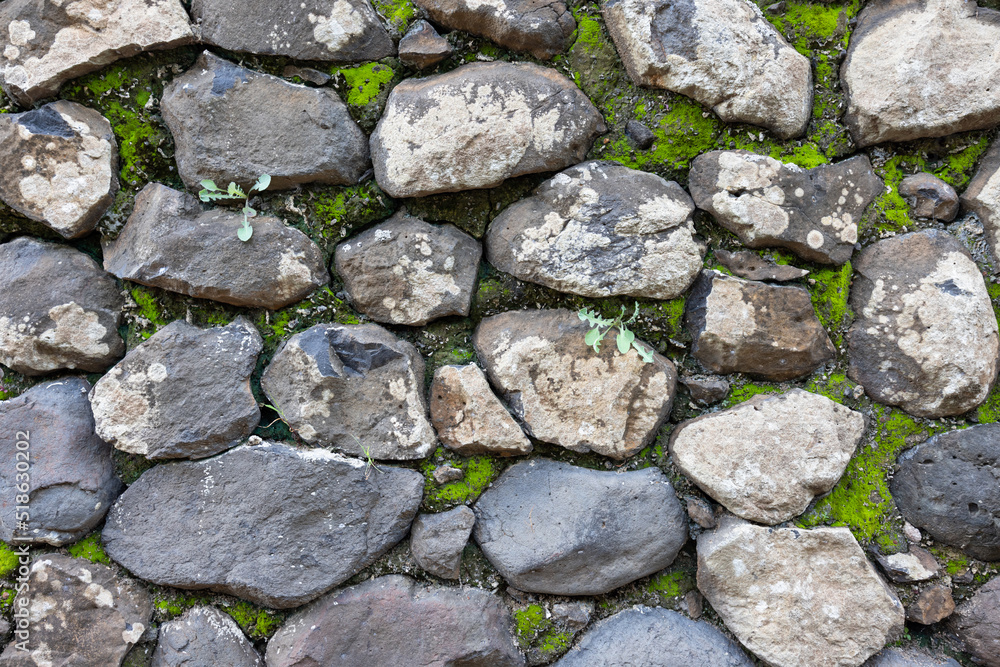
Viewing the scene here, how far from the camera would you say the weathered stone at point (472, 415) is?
1488 mm

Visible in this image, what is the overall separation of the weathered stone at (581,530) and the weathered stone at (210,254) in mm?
788

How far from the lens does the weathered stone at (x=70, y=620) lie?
57.6 inches

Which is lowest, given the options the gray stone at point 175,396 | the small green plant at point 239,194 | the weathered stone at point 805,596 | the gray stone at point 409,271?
the weathered stone at point 805,596

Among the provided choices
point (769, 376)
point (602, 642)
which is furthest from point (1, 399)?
point (769, 376)

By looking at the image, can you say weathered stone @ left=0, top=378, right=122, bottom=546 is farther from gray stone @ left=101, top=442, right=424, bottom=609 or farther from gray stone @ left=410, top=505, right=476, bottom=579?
gray stone @ left=410, top=505, right=476, bottom=579

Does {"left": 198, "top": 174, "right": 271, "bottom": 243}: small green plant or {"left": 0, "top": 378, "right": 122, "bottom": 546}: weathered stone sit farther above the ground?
{"left": 198, "top": 174, "right": 271, "bottom": 243}: small green plant

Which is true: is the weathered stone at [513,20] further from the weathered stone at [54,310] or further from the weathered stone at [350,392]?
the weathered stone at [54,310]

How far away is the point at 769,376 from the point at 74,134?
1.84 m

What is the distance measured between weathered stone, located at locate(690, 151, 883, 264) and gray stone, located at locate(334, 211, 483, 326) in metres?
0.63

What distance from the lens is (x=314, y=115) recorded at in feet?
4.77

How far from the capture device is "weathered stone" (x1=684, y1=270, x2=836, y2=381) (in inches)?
57.7

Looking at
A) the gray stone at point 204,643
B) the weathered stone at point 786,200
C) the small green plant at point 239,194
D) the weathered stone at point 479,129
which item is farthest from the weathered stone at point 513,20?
the gray stone at point 204,643

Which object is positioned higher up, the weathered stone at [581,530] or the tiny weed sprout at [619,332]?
the tiny weed sprout at [619,332]

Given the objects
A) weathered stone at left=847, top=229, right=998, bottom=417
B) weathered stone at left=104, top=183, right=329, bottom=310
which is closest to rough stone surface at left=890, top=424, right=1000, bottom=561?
weathered stone at left=847, top=229, right=998, bottom=417
